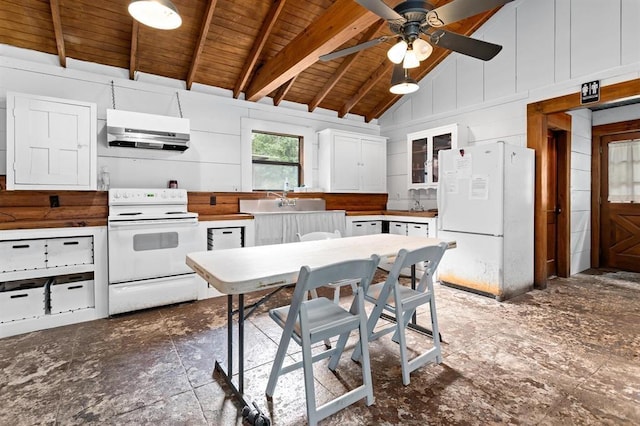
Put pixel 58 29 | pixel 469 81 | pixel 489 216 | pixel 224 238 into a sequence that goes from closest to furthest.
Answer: pixel 58 29
pixel 489 216
pixel 224 238
pixel 469 81

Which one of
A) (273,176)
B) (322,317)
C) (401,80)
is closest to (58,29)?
(273,176)

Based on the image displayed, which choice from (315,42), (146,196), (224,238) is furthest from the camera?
(224,238)

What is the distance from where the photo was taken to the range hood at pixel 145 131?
136 inches

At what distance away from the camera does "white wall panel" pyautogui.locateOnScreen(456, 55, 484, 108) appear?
461cm

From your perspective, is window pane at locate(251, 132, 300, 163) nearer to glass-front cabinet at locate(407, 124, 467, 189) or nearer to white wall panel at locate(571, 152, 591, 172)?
glass-front cabinet at locate(407, 124, 467, 189)

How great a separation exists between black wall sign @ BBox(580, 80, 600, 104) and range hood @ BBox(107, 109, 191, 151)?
4.61 meters

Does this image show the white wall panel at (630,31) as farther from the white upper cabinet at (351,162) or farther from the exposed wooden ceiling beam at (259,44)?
the exposed wooden ceiling beam at (259,44)

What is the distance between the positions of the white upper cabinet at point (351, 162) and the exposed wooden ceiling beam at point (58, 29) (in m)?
3.35

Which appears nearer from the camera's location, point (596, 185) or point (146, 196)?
point (146, 196)

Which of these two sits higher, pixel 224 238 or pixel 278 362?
pixel 224 238

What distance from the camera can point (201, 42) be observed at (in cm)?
357

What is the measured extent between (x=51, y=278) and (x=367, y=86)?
474 cm

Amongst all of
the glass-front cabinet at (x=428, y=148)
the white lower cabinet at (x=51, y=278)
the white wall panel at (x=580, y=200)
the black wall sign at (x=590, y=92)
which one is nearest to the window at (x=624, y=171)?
the white wall panel at (x=580, y=200)

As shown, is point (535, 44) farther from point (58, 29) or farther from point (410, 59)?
point (58, 29)
